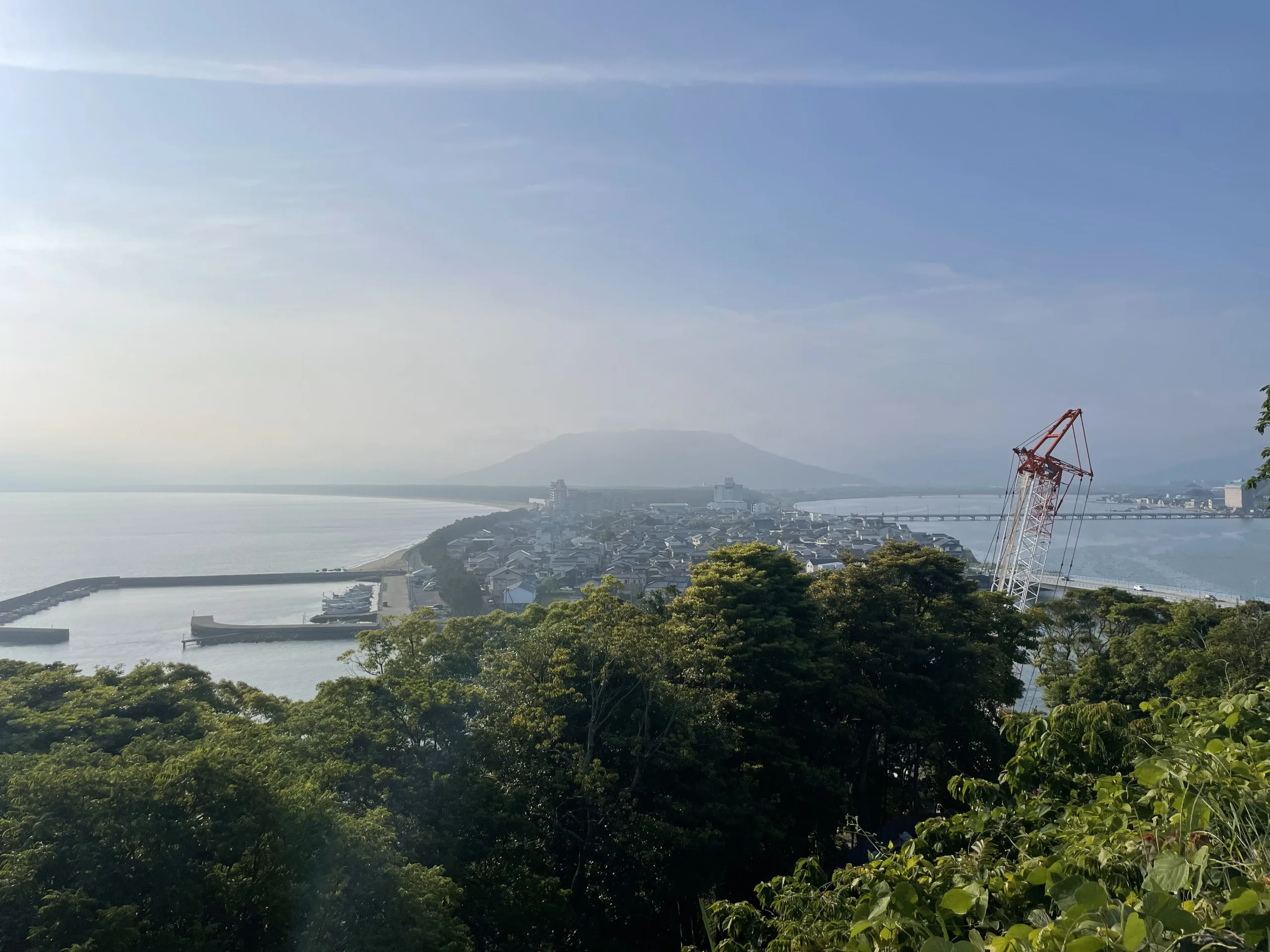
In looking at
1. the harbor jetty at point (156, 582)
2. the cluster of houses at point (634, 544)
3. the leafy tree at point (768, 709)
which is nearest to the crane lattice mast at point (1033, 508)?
the cluster of houses at point (634, 544)

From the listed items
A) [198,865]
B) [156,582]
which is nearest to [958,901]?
[198,865]

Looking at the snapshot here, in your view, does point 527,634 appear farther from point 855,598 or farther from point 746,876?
point 855,598

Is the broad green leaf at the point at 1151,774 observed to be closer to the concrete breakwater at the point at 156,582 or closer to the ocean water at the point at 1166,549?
the ocean water at the point at 1166,549

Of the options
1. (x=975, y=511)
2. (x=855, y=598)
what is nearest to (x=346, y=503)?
(x=975, y=511)

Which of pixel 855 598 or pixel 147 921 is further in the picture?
pixel 855 598

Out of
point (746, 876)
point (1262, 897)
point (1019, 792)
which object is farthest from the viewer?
point (746, 876)
